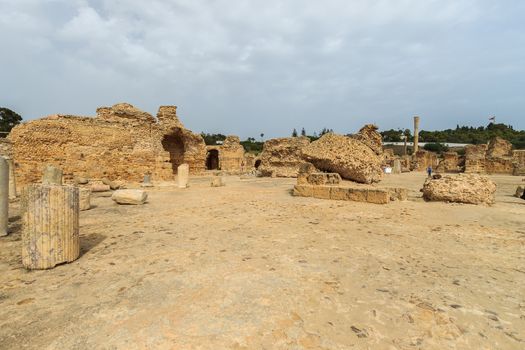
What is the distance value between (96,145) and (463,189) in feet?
42.8

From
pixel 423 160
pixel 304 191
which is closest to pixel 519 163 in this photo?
pixel 423 160

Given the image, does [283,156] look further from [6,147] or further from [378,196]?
[6,147]

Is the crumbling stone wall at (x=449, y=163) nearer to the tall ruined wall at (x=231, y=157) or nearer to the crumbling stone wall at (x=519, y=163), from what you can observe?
the crumbling stone wall at (x=519, y=163)

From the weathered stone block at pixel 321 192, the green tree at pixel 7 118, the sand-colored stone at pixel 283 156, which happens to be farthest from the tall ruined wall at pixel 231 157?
the green tree at pixel 7 118

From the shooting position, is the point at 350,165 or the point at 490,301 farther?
the point at 350,165

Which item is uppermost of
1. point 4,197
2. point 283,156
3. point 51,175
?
point 283,156

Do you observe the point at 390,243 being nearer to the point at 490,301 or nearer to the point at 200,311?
the point at 490,301

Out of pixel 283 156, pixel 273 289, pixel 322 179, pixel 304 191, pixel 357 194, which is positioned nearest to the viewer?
pixel 273 289

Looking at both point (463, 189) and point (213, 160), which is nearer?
point (463, 189)

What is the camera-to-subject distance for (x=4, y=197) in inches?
166

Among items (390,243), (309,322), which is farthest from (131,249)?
(390,243)

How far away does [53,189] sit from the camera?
2842mm

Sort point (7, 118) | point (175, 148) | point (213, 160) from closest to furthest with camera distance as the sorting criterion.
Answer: point (175, 148)
point (213, 160)
point (7, 118)

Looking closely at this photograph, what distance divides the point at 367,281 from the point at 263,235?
1729 mm
